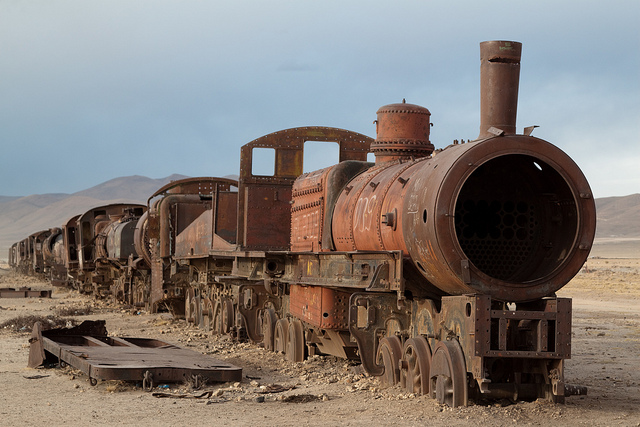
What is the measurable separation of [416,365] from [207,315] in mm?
10347

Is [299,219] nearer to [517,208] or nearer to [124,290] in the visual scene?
[517,208]

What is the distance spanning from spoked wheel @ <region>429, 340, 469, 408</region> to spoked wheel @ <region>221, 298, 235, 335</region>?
8562mm

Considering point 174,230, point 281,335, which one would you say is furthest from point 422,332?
point 174,230

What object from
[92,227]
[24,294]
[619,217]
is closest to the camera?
[24,294]

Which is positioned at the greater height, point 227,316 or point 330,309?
point 330,309

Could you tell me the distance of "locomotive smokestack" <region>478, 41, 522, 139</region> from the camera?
8.30 meters

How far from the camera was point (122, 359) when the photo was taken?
9.92 metres

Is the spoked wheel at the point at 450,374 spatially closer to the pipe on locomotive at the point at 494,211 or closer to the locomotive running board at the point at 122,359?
the pipe on locomotive at the point at 494,211

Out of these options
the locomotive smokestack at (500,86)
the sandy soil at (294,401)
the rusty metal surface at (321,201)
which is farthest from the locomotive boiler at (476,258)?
the rusty metal surface at (321,201)

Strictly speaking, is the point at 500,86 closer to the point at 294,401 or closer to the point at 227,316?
the point at 294,401

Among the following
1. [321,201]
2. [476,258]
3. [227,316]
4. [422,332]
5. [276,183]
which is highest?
[276,183]

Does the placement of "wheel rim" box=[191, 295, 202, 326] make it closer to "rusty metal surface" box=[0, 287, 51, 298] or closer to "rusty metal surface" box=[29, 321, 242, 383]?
"rusty metal surface" box=[29, 321, 242, 383]

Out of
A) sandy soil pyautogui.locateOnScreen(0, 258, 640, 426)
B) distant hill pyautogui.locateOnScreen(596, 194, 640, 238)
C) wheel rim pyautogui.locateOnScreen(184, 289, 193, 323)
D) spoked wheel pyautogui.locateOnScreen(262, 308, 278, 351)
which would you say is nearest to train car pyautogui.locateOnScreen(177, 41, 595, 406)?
sandy soil pyautogui.locateOnScreen(0, 258, 640, 426)

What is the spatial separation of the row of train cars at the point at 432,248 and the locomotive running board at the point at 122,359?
1.61 m
